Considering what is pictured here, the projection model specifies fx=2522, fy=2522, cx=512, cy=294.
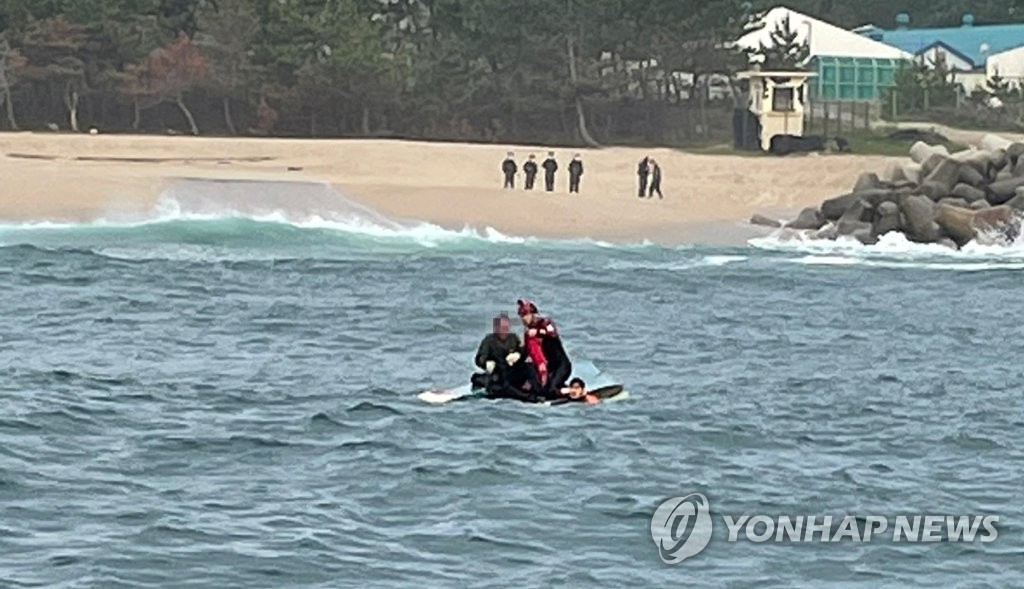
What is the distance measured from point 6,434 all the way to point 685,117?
50293 millimetres

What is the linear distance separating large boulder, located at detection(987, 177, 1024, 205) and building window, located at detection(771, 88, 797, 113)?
15.5 metres

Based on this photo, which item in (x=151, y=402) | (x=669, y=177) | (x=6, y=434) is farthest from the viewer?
(x=669, y=177)

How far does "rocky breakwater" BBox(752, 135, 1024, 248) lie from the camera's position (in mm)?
50156

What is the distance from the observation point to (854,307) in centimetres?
3819

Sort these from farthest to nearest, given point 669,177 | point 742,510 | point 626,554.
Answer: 1. point 669,177
2. point 742,510
3. point 626,554

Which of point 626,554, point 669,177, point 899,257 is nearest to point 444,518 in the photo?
point 626,554

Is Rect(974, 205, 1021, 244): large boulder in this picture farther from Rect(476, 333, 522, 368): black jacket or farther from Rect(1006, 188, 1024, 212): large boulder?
Rect(476, 333, 522, 368): black jacket

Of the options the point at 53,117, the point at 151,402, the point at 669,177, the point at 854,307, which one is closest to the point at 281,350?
the point at 151,402

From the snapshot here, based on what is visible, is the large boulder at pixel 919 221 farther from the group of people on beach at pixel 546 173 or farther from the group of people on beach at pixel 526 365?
the group of people on beach at pixel 526 365

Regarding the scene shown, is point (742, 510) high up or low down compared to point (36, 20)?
down

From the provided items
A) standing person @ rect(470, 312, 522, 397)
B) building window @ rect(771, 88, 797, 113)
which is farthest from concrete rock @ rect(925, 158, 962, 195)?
standing person @ rect(470, 312, 522, 397)

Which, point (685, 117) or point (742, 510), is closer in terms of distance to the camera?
→ point (742, 510)

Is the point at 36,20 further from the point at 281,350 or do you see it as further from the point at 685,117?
the point at 281,350

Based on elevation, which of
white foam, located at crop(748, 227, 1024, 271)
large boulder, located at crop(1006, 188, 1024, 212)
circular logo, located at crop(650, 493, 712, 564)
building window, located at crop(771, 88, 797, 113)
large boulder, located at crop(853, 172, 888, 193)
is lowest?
white foam, located at crop(748, 227, 1024, 271)
